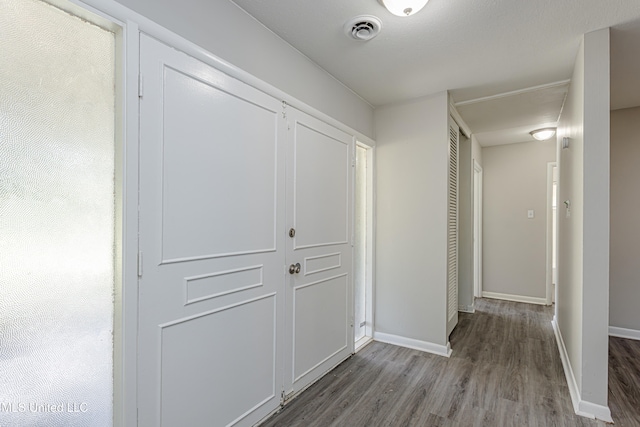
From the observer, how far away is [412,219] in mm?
3092

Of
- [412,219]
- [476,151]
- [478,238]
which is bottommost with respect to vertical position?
[478,238]

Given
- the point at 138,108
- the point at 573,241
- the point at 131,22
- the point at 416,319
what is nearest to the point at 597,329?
the point at 573,241

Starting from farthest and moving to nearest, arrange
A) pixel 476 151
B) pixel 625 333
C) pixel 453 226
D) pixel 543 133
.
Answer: pixel 476 151
pixel 543 133
pixel 453 226
pixel 625 333

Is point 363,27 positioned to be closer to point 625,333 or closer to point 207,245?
point 207,245

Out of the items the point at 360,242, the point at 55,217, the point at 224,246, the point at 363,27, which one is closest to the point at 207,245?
the point at 224,246

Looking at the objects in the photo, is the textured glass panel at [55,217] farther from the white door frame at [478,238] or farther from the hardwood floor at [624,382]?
the white door frame at [478,238]

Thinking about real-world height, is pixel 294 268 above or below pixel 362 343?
above

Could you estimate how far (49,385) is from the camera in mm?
1141

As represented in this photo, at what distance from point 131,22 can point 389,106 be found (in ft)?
8.12

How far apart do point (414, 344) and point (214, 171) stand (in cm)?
251

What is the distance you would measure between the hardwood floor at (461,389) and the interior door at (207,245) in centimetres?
49

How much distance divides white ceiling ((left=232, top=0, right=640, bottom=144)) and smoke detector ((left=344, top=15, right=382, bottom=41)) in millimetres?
38

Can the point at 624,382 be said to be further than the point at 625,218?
No

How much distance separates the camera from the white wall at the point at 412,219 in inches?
116
